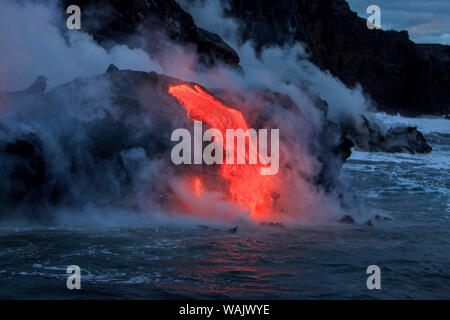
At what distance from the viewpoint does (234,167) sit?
10062 millimetres

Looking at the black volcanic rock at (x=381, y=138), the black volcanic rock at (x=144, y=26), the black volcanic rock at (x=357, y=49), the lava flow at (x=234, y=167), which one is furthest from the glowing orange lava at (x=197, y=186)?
the black volcanic rock at (x=357, y=49)

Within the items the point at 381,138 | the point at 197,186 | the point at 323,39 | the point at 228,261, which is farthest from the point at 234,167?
the point at 323,39

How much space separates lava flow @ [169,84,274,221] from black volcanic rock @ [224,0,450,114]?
29114 mm

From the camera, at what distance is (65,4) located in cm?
1908

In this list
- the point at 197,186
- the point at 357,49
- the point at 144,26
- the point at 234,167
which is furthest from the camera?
the point at 357,49

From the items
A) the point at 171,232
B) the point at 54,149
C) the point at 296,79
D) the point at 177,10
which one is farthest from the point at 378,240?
the point at 296,79

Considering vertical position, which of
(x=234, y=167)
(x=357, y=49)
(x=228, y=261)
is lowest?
(x=228, y=261)

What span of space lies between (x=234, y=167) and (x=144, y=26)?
11.8m

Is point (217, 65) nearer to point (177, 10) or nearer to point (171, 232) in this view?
point (177, 10)

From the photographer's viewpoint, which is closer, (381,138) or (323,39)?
(381,138)

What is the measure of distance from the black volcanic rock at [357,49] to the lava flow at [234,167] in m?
29.1

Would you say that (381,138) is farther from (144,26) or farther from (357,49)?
(357,49)

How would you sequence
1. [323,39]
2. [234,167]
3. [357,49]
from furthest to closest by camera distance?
[357,49] < [323,39] < [234,167]

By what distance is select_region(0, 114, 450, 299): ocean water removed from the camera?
235 inches
